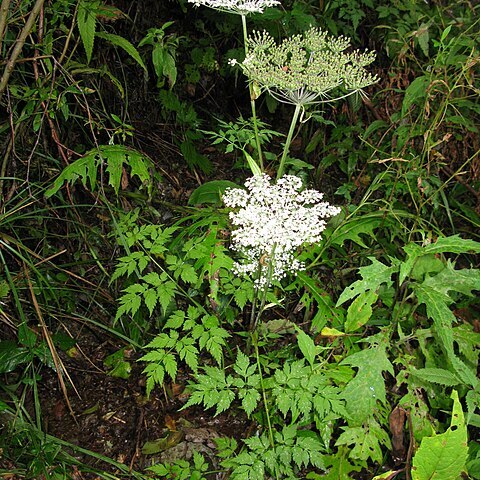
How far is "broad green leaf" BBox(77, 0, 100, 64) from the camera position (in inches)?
90.3

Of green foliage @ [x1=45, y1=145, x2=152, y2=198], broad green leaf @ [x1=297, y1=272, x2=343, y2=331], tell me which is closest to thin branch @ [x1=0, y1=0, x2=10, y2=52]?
green foliage @ [x1=45, y1=145, x2=152, y2=198]

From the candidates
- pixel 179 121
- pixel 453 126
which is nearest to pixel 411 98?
pixel 453 126

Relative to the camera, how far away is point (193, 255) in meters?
2.31

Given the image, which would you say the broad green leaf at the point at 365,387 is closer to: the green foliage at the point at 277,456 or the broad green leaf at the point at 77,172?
the green foliage at the point at 277,456

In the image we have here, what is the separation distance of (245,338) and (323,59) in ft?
4.90

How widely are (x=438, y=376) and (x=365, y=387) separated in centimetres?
34

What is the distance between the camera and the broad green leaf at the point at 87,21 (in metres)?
2.29

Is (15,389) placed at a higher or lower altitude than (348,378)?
lower

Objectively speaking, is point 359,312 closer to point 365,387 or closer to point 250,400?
point 365,387

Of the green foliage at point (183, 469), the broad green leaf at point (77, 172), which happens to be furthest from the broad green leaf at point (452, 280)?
the broad green leaf at point (77, 172)

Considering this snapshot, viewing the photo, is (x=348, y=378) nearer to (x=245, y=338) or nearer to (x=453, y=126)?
(x=245, y=338)

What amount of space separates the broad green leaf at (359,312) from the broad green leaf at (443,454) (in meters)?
0.60

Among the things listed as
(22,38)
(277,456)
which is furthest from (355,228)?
(22,38)

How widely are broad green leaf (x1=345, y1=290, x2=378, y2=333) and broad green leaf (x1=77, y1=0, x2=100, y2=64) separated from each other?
5.42ft
